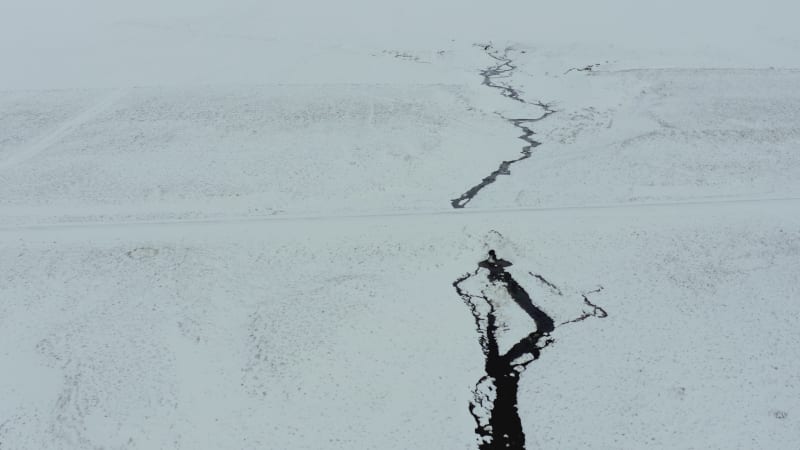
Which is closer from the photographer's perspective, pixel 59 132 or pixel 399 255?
pixel 399 255

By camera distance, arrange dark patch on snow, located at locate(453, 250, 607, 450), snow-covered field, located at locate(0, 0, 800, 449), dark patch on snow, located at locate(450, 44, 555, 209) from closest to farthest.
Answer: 1. dark patch on snow, located at locate(453, 250, 607, 450)
2. snow-covered field, located at locate(0, 0, 800, 449)
3. dark patch on snow, located at locate(450, 44, 555, 209)

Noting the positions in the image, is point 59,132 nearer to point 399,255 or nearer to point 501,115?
point 399,255

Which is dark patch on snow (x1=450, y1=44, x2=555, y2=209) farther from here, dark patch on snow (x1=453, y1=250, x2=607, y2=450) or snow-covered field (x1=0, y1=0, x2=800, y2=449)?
dark patch on snow (x1=453, y1=250, x2=607, y2=450)

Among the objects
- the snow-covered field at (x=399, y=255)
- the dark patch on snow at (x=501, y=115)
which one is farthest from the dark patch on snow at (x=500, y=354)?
the dark patch on snow at (x=501, y=115)

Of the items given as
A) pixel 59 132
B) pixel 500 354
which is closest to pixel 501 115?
pixel 500 354

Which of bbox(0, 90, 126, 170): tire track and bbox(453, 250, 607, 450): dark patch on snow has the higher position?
bbox(0, 90, 126, 170): tire track

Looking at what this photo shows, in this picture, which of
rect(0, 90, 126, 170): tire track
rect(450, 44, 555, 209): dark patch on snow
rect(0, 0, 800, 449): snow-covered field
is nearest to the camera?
rect(0, 0, 800, 449): snow-covered field

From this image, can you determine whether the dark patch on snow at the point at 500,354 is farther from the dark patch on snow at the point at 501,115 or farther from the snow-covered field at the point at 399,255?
the dark patch on snow at the point at 501,115

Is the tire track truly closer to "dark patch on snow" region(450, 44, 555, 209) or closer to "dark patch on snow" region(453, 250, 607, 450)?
"dark patch on snow" region(450, 44, 555, 209)

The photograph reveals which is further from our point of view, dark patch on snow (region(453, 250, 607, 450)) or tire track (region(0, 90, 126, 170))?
tire track (region(0, 90, 126, 170))

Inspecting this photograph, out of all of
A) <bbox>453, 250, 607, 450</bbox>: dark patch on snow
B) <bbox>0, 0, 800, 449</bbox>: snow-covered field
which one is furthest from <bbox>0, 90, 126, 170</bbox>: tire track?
<bbox>453, 250, 607, 450</bbox>: dark patch on snow
